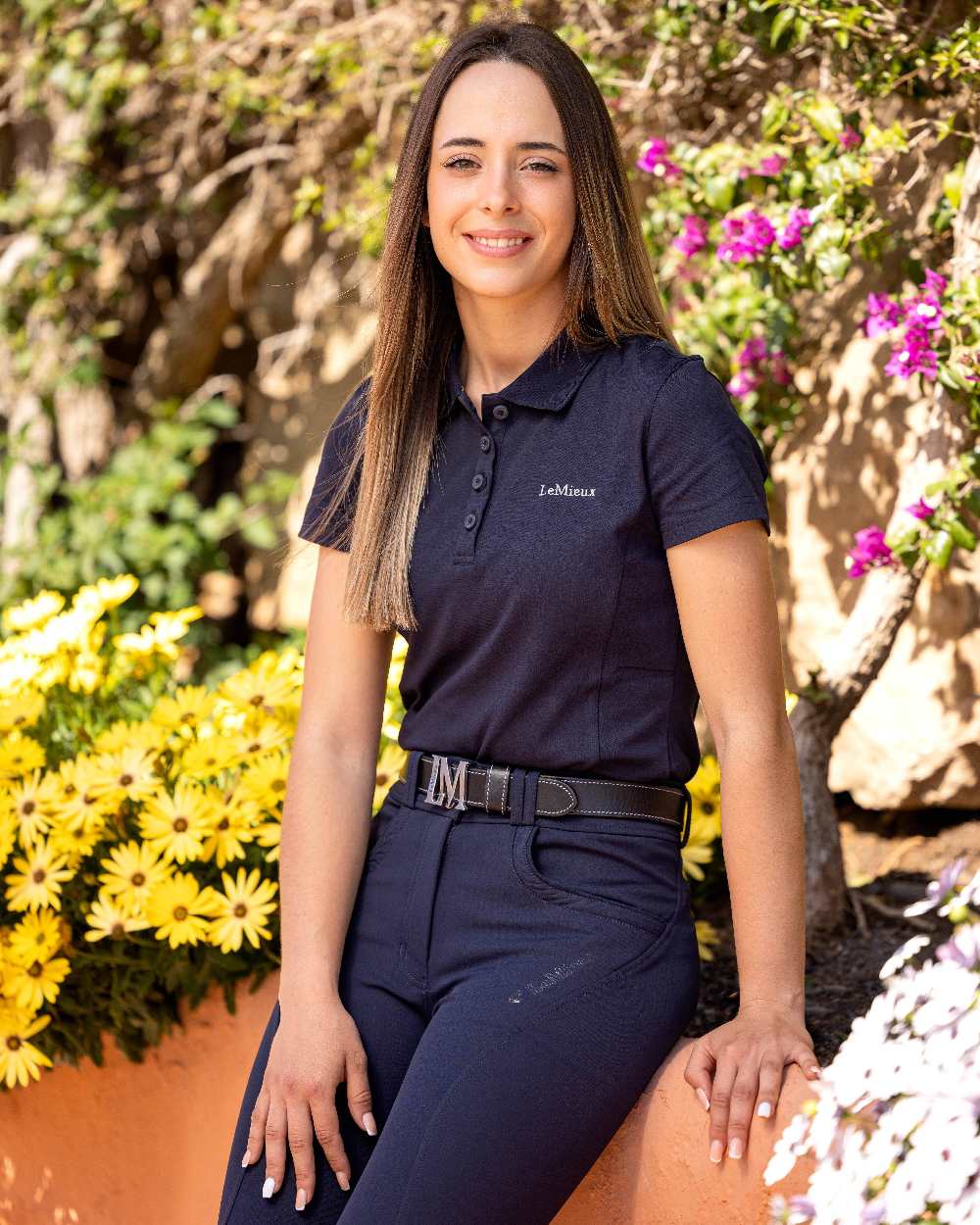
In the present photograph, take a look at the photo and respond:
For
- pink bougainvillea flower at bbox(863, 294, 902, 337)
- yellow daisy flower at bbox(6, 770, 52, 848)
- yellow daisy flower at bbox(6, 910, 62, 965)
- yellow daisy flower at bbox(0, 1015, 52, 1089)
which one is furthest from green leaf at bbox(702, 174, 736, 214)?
yellow daisy flower at bbox(0, 1015, 52, 1089)

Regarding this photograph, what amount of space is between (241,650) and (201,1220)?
2450 millimetres

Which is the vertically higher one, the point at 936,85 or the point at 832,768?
the point at 936,85

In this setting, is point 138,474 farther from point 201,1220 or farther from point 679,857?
point 679,857

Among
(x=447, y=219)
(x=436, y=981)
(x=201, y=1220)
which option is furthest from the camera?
(x=201, y=1220)

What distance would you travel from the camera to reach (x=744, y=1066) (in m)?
1.42

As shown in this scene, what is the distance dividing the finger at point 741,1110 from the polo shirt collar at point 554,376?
0.77 m

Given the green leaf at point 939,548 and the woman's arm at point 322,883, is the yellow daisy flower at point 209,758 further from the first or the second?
the green leaf at point 939,548

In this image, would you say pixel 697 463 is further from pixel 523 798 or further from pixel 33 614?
pixel 33 614

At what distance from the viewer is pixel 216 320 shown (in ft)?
14.4

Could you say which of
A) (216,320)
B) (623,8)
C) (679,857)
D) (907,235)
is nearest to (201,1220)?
(679,857)

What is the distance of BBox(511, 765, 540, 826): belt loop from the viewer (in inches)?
63.9

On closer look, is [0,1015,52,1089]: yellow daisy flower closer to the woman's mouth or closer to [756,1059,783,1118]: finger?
[756,1059,783,1118]: finger

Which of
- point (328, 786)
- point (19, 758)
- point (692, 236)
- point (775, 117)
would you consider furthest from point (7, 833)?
point (775, 117)

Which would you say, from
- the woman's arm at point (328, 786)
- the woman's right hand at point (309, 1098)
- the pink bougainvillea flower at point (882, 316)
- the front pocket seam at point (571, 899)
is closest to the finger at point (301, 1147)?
the woman's right hand at point (309, 1098)
